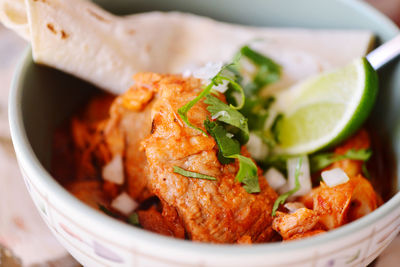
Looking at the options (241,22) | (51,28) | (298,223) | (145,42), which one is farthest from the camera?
(241,22)

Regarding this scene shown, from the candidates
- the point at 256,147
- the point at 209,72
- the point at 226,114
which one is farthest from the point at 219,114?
the point at 256,147

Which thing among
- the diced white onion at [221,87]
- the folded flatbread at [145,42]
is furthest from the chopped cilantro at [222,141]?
the folded flatbread at [145,42]

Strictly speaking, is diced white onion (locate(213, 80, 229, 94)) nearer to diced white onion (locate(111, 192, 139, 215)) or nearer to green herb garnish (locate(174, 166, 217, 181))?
green herb garnish (locate(174, 166, 217, 181))

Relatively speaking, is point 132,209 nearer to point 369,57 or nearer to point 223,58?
point 223,58

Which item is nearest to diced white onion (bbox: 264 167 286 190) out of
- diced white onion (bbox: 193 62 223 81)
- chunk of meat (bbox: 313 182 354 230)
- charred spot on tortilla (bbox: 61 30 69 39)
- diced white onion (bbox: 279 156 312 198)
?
diced white onion (bbox: 279 156 312 198)

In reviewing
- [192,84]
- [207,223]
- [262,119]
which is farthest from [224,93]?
[207,223]

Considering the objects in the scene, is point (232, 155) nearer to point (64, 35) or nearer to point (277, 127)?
point (277, 127)
